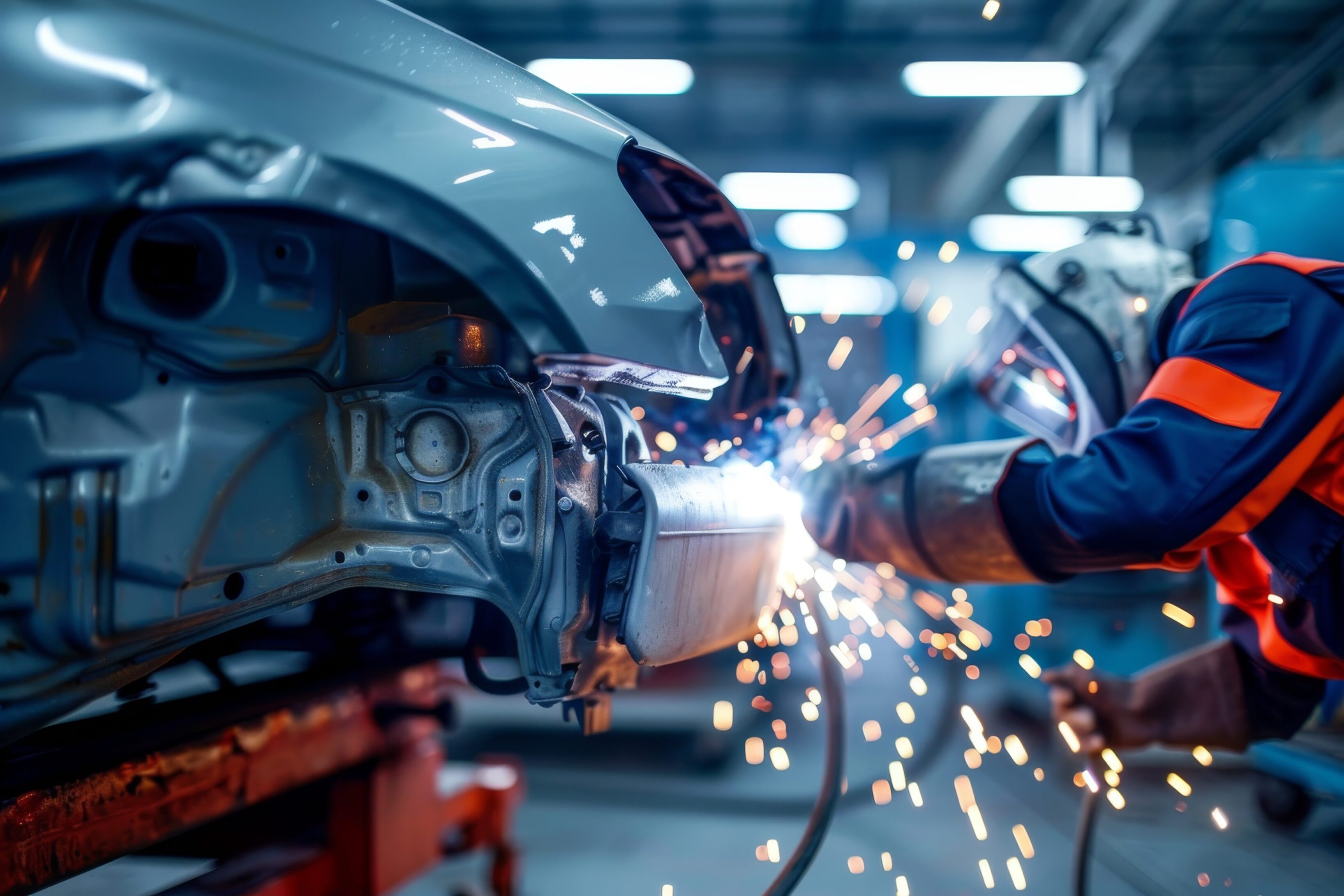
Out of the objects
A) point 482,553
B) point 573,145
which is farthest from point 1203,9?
point 482,553

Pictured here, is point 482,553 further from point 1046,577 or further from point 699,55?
point 699,55

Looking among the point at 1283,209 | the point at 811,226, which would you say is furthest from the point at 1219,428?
the point at 811,226

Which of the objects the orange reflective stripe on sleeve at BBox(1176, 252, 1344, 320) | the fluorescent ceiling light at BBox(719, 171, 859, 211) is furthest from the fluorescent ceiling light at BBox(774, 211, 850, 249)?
the orange reflective stripe on sleeve at BBox(1176, 252, 1344, 320)

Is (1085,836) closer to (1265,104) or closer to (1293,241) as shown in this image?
(1293,241)

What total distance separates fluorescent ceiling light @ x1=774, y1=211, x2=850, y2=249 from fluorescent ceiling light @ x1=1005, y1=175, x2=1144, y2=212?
2.03 m

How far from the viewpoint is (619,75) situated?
5074 millimetres

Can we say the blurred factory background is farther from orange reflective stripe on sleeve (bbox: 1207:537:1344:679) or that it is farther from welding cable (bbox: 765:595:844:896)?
orange reflective stripe on sleeve (bbox: 1207:537:1344:679)

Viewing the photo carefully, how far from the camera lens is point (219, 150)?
92 centimetres

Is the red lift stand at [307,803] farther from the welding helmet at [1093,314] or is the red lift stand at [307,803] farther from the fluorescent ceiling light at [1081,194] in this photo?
the fluorescent ceiling light at [1081,194]

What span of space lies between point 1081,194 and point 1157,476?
495cm

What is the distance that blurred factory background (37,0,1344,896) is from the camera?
2.71 m

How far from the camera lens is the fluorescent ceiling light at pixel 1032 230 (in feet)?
22.5

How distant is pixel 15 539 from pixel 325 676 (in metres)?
0.92

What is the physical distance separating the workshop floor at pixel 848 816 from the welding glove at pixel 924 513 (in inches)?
50.8
